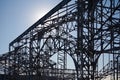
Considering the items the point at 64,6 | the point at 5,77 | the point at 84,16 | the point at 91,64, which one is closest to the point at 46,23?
the point at 64,6

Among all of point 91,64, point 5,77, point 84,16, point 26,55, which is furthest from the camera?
point 5,77

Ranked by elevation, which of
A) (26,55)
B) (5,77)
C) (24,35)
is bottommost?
(5,77)

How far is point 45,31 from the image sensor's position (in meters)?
33.8

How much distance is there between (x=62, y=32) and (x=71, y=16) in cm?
412

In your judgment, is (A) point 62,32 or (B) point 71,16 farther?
(A) point 62,32

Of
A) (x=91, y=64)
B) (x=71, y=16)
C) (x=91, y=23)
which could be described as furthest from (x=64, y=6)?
(x=91, y=64)

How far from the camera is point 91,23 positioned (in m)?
20.6

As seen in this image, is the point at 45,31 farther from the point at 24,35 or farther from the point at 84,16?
the point at 84,16

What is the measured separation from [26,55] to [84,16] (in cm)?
2427

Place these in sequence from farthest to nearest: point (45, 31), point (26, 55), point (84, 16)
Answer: point (26, 55)
point (45, 31)
point (84, 16)

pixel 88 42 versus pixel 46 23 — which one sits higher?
pixel 46 23

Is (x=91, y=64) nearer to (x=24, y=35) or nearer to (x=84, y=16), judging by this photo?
(x=84, y=16)

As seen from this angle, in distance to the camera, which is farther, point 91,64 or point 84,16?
point 84,16

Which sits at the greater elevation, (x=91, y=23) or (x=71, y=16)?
(x=71, y=16)
